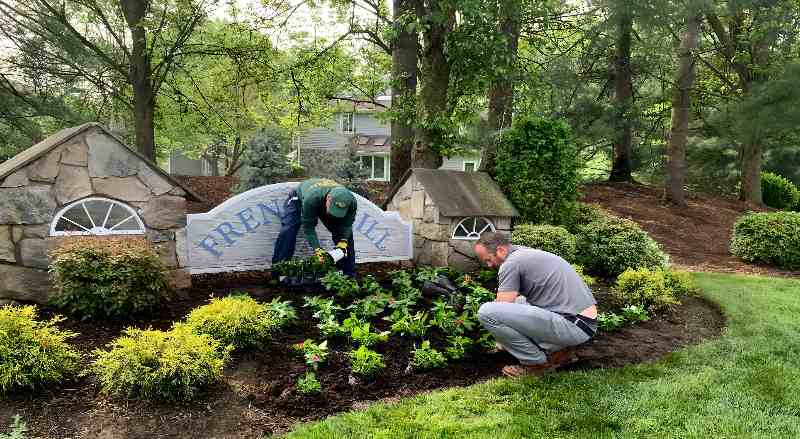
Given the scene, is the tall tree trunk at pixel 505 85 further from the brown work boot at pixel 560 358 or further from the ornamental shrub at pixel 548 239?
the brown work boot at pixel 560 358

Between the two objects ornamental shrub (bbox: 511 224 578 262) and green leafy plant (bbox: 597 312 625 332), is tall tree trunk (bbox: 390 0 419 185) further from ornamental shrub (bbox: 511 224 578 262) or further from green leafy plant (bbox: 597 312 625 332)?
green leafy plant (bbox: 597 312 625 332)

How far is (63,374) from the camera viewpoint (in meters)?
3.11

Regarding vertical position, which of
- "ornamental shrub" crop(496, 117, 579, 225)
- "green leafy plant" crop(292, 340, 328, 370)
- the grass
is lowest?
the grass

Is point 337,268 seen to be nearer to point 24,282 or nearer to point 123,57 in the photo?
point 24,282

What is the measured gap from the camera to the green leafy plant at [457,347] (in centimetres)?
386

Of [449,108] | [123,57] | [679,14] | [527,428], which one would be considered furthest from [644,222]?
[123,57]

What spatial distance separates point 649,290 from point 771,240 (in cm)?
476

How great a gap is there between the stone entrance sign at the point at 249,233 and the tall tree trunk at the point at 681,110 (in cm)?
933

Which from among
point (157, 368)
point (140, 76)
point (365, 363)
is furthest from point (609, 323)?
point (140, 76)

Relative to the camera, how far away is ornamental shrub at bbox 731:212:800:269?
8398mm

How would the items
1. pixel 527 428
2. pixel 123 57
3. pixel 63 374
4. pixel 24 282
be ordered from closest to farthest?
pixel 527 428 < pixel 63 374 < pixel 24 282 < pixel 123 57

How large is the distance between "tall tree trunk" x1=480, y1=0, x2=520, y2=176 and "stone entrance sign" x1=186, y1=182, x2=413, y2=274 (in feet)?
8.39

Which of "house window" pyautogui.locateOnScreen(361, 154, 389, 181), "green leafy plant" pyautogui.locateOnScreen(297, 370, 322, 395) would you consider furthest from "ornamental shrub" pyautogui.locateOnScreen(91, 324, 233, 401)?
"house window" pyautogui.locateOnScreen(361, 154, 389, 181)

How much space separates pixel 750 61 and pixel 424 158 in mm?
11116
